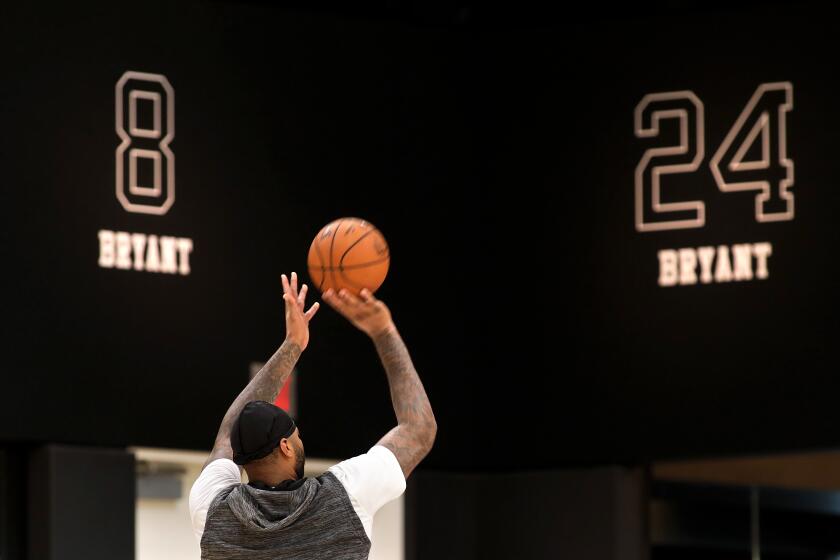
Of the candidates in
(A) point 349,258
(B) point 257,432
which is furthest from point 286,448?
(A) point 349,258

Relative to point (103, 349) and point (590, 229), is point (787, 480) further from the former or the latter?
point (103, 349)

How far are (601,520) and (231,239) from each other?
248 cm

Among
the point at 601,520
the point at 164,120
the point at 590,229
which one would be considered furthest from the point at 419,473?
the point at 164,120

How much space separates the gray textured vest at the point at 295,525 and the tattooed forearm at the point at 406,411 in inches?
6.7

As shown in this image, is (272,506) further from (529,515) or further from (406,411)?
(529,515)

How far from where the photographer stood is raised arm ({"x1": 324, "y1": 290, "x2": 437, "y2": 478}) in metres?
3.90

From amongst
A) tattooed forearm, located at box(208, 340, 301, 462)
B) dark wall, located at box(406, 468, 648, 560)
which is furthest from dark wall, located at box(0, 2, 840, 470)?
tattooed forearm, located at box(208, 340, 301, 462)

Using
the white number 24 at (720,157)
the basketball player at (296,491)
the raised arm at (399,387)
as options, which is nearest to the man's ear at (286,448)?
the basketball player at (296,491)

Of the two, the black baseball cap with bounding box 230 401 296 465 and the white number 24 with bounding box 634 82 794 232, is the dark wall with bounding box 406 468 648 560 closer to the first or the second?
the white number 24 with bounding box 634 82 794 232

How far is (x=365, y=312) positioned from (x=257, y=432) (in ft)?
1.31

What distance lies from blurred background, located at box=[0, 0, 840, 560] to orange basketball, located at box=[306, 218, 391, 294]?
363cm

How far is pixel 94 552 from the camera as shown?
8461mm

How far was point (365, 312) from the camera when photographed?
13.1 ft

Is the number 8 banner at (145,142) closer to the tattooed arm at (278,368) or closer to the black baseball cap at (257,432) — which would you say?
the tattooed arm at (278,368)
